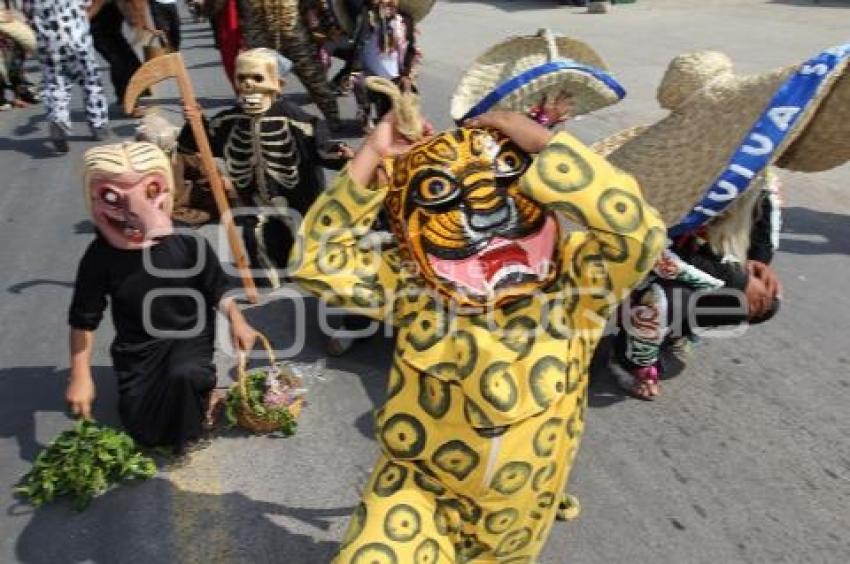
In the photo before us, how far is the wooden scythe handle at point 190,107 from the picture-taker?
13.0 feet

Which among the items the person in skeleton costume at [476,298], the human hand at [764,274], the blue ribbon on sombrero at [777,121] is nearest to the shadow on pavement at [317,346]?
the person in skeleton costume at [476,298]

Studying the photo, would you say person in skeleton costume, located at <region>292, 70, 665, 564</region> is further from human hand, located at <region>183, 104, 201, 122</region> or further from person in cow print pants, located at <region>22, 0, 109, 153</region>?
person in cow print pants, located at <region>22, 0, 109, 153</region>

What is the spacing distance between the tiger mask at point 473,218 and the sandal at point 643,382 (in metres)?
1.89

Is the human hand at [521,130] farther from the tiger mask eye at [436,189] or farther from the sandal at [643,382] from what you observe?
the sandal at [643,382]

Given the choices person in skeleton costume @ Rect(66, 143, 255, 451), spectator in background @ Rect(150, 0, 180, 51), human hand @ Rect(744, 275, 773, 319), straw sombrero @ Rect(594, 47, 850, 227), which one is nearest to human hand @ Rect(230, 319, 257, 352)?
person in skeleton costume @ Rect(66, 143, 255, 451)

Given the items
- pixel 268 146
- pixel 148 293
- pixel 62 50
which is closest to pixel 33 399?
pixel 148 293

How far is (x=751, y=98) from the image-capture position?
105 inches

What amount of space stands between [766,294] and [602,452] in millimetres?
991

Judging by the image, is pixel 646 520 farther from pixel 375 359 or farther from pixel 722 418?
pixel 375 359

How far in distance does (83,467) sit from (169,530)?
1.45 ft

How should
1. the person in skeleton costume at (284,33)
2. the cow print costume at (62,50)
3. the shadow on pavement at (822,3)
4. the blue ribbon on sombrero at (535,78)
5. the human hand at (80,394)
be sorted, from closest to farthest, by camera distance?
the blue ribbon on sombrero at (535,78) → the human hand at (80,394) → the person in skeleton costume at (284,33) → the cow print costume at (62,50) → the shadow on pavement at (822,3)

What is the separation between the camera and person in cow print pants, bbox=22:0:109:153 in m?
7.01

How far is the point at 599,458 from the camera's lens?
11.1 feet

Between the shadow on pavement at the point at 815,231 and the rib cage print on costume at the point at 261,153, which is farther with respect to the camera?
Result: the shadow on pavement at the point at 815,231
